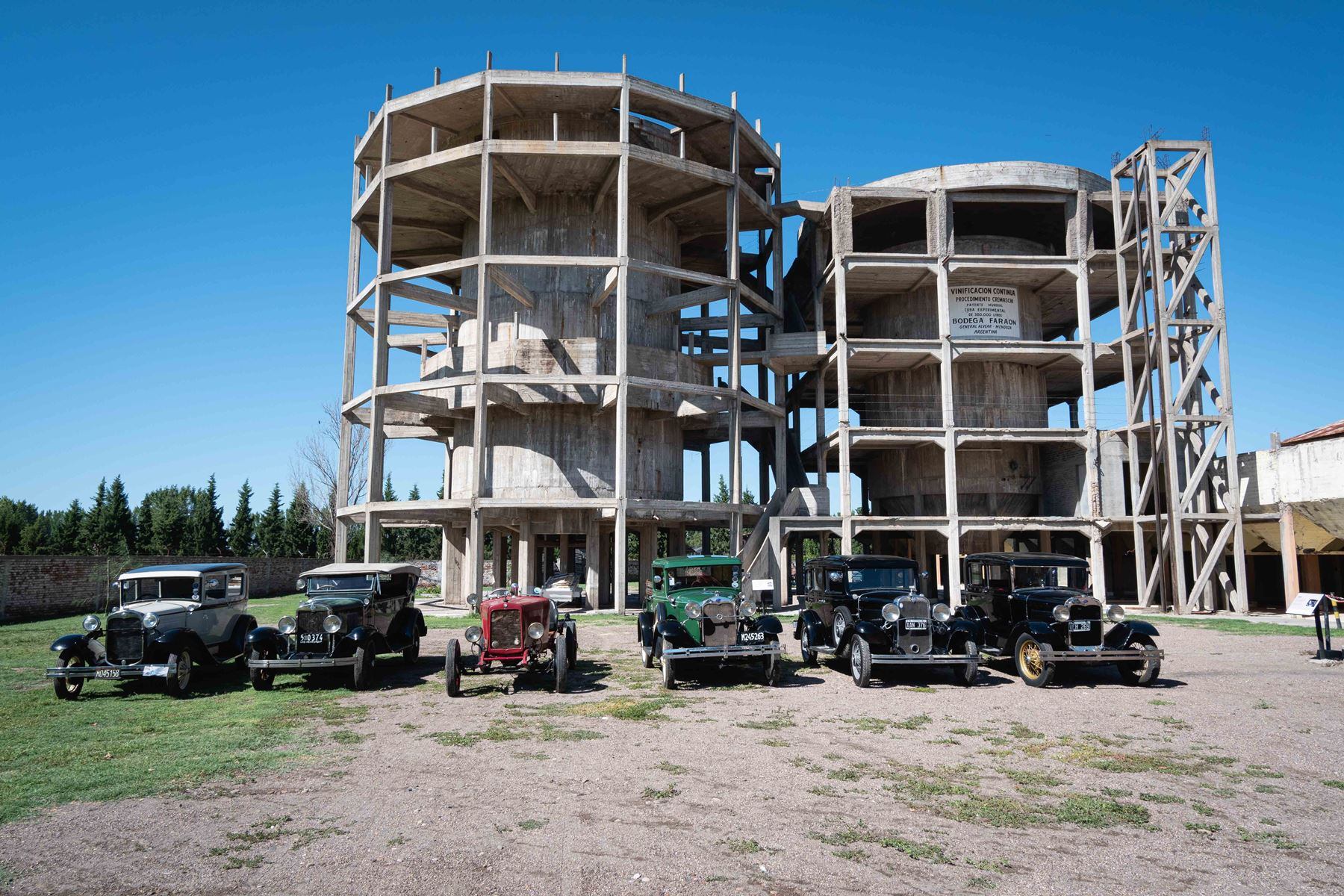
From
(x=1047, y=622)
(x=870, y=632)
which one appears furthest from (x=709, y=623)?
(x=1047, y=622)

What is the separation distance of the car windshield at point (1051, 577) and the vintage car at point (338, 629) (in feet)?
37.3

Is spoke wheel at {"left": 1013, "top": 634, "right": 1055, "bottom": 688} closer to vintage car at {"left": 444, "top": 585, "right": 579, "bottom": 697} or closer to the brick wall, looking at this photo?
vintage car at {"left": 444, "top": 585, "right": 579, "bottom": 697}

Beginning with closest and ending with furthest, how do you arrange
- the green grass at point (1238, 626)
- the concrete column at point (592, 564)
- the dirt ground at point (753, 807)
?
the dirt ground at point (753, 807) < the green grass at point (1238, 626) < the concrete column at point (592, 564)

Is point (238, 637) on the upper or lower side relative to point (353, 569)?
lower

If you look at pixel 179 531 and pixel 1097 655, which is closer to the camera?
pixel 1097 655

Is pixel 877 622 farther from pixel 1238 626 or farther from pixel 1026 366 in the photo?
pixel 1026 366

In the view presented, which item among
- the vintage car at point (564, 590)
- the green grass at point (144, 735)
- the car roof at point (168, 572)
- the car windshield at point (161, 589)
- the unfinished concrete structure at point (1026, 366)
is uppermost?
the unfinished concrete structure at point (1026, 366)

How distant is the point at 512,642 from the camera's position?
516 inches

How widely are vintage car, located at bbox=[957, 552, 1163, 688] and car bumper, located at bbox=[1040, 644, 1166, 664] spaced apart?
0.01 metres

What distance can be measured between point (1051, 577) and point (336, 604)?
40.8 ft

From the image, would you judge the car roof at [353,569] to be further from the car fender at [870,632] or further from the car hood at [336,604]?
the car fender at [870,632]

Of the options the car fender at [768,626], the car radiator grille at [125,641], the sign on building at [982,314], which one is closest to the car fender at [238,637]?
the car radiator grille at [125,641]

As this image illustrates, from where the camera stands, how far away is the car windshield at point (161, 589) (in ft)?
45.6

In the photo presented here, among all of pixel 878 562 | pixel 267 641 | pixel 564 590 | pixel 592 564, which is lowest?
pixel 564 590
